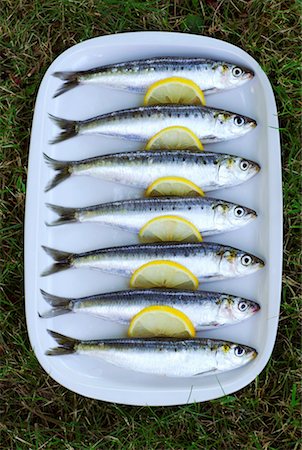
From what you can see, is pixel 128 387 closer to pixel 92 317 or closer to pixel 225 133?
pixel 92 317

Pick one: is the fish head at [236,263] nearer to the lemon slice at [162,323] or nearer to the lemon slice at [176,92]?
the lemon slice at [162,323]

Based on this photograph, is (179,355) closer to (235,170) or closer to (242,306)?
(242,306)

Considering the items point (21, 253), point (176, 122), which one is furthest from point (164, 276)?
point (21, 253)

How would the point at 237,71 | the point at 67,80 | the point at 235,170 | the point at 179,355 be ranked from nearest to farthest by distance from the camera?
the point at 179,355, the point at 235,170, the point at 237,71, the point at 67,80

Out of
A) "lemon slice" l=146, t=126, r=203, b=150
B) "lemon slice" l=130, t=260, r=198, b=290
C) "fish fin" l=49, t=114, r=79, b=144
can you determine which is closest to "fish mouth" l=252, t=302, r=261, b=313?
"lemon slice" l=130, t=260, r=198, b=290

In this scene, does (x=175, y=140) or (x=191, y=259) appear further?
(x=175, y=140)

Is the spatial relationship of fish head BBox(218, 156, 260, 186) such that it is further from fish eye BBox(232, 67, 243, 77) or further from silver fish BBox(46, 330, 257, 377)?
silver fish BBox(46, 330, 257, 377)

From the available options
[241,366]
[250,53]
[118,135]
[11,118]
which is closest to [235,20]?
[250,53]
